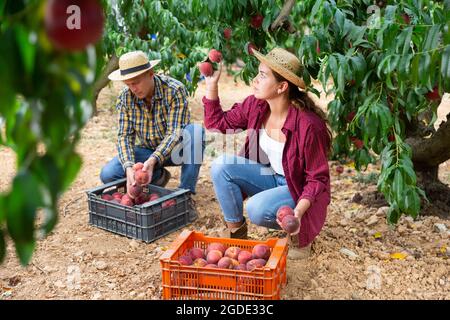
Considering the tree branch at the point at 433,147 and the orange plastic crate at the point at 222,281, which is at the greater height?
A: the tree branch at the point at 433,147

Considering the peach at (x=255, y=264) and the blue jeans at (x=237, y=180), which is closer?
the peach at (x=255, y=264)

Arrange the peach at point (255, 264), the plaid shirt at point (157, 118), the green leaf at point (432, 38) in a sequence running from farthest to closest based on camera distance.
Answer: the plaid shirt at point (157, 118) → the peach at point (255, 264) → the green leaf at point (432, 38)

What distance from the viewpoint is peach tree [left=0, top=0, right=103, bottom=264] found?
792 millimetres

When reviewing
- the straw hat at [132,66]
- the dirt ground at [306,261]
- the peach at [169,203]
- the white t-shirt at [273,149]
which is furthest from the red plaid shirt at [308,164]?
the straw hat at [132,66]

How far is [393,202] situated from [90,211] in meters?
1.92

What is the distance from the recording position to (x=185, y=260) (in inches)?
111

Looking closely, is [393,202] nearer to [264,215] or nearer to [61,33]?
[264,215]

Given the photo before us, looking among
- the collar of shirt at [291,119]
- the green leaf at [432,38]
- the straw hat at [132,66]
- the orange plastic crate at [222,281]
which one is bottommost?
the orange plastic crate at [222,281]

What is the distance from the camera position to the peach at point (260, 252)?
Answer: 2.83m

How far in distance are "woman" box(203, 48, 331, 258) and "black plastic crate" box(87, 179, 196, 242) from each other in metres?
0.44

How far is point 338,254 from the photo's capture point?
3271 mm

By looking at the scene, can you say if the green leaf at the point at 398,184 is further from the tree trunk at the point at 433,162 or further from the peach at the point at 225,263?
the tree trunk at the point at 433,162

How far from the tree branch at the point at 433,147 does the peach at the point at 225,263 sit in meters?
1.78
